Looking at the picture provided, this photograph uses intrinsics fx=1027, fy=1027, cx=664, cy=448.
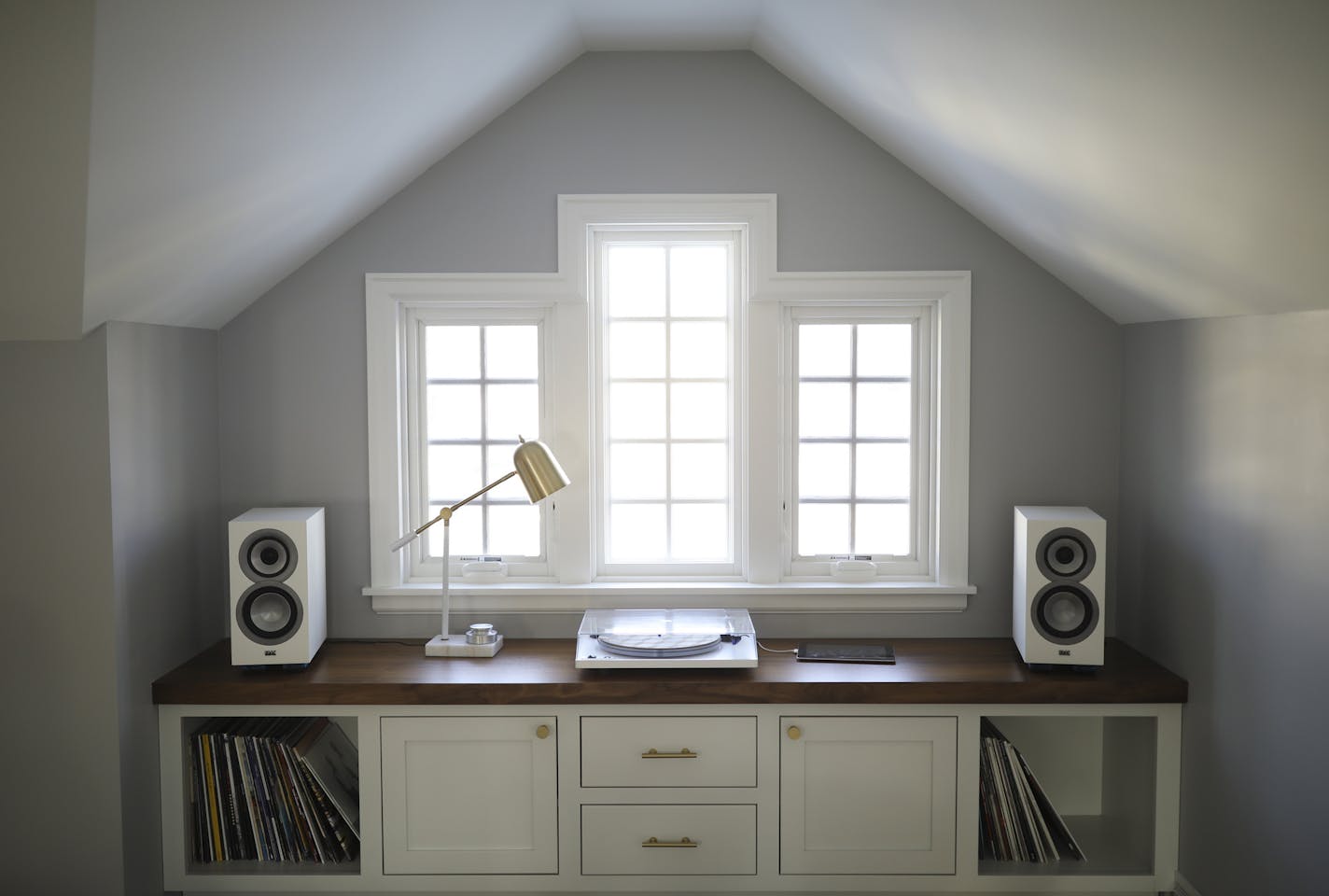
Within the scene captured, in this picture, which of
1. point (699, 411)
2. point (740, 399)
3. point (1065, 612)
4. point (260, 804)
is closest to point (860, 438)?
point (740, 399)

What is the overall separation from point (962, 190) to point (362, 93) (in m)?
1.88

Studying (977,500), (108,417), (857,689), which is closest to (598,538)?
(857,689)

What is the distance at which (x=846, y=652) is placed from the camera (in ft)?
11.1

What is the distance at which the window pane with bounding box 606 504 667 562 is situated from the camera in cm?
378

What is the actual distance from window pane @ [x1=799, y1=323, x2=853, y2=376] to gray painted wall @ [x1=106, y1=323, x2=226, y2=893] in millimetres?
2071

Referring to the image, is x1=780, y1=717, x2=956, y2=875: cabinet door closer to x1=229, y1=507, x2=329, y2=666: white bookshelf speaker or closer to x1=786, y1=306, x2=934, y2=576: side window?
x1=786, y1=306, x2=934, y2=576: side window

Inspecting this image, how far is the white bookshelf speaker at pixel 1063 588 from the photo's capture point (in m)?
3.17

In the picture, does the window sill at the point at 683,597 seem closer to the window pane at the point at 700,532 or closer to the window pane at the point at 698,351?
the window pane at the point at 700,532

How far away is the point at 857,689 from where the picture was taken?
3.10 metres

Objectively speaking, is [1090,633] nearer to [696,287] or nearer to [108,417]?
[696,287]

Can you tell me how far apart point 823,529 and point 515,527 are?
113 centimetres

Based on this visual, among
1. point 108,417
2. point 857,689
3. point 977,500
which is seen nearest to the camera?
point 108,417

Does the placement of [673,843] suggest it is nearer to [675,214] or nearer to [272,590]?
[272,590]

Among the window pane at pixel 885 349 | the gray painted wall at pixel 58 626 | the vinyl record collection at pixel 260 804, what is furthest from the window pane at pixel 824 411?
the gray painted wall at pixel 58 626
